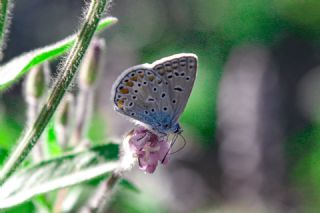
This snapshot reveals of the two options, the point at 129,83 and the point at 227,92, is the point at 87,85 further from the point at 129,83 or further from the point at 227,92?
the point at 227,92

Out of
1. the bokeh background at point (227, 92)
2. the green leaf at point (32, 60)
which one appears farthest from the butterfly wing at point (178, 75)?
the bokeh background at point (227, 92)

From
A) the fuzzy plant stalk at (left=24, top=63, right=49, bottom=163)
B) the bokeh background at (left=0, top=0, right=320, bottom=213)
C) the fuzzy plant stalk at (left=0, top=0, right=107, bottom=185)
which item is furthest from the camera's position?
the bokeh background at (left=0, top=0, right=320, bottom=213)

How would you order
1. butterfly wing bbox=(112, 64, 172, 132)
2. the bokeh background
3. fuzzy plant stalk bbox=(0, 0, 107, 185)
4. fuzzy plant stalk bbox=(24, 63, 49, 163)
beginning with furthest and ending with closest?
the bokeh background < fuzzy plant stalk bbox=(24, 63, 49, 163) < butterfly wing bbox=(112, 64, 172, 132) < fuzzy plant stalk bbox=(0, 0, 107, 185)

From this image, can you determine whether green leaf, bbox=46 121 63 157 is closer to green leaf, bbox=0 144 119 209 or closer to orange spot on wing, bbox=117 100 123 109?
green leaf, bbox=0 144 119 209

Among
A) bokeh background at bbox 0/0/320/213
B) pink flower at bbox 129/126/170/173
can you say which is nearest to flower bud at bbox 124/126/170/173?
pink flower at bbox 129/126/170/173

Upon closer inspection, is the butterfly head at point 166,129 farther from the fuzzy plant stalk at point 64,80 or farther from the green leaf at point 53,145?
the green leaf at point 53,145

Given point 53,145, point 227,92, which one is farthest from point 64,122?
point 227,92

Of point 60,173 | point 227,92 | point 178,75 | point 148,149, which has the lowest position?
point 60,173
